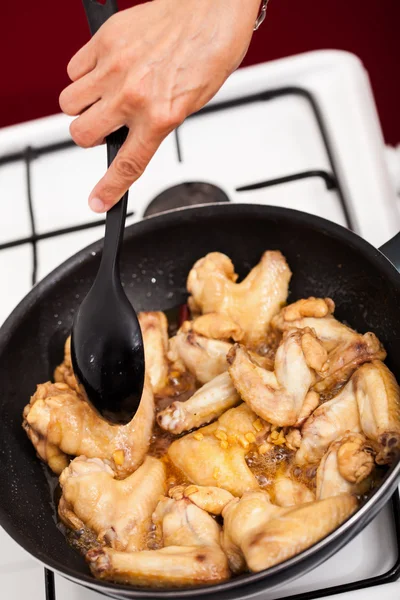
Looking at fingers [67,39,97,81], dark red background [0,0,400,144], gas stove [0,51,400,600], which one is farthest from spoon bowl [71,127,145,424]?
dark red background [0,0,400,144]

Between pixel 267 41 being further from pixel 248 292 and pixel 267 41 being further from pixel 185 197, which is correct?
pixel 248 292

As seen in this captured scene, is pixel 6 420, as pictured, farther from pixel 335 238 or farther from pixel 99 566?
pixel 335 238

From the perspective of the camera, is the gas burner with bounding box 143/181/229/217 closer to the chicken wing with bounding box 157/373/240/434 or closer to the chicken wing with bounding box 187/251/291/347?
the chicken wing with bounding box 187/251/291/347

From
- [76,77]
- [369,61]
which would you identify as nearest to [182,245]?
[76,77]

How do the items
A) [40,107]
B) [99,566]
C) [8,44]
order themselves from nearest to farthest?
[99,566] < [8,44] < [40,107]

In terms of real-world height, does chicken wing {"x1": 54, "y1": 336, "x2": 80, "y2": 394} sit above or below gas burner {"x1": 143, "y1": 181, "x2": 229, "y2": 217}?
below

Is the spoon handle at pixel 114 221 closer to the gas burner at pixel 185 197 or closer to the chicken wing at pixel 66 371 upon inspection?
the chicken wing at pixel 66 371
